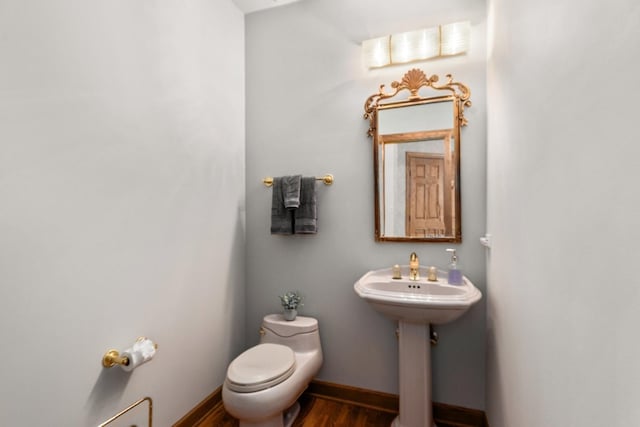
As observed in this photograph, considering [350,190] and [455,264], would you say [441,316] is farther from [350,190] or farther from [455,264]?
[350,190]

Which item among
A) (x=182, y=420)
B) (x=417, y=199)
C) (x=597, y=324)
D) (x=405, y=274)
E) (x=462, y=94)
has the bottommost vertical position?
(x=182, y=420)

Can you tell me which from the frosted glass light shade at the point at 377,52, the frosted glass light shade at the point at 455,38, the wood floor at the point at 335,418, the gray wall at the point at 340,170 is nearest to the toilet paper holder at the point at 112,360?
the wood floor at the point at 335,418

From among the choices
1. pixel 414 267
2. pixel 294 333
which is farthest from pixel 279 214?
pixel 414 267

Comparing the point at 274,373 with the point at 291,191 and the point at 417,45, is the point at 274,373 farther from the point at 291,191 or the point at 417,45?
the point at 417,45

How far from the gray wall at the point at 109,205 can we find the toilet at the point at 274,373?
35 centimetres

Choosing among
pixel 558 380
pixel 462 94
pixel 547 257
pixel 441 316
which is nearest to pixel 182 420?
pixel 441 316

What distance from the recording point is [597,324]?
21.2 inches

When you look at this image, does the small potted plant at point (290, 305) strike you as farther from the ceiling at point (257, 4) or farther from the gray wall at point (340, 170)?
the ceiling at point (257, 4)

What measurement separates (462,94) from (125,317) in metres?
2.08

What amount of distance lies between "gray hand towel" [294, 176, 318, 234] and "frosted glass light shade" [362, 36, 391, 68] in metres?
0.82

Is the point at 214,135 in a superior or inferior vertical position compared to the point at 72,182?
superior

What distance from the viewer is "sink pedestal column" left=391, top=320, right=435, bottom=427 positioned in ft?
5.06

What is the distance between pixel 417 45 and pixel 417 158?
66 cm

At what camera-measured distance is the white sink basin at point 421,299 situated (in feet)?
4.40
